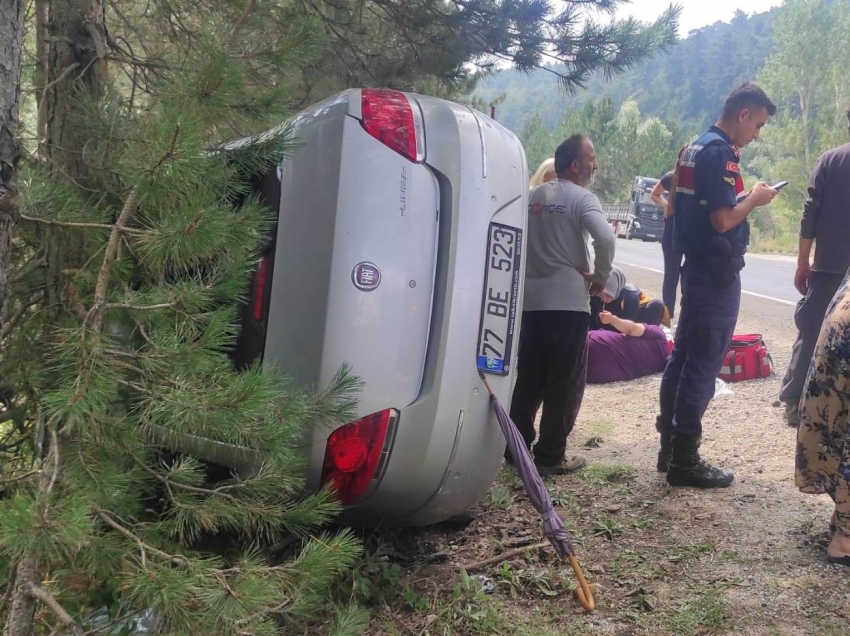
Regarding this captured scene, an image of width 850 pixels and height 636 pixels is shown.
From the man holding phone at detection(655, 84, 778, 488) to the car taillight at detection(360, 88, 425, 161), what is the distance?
1554mm

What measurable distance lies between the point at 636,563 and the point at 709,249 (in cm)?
150

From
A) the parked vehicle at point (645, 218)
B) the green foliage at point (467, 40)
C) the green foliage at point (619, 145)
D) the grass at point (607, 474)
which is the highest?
the green foliage at point (619, 145)

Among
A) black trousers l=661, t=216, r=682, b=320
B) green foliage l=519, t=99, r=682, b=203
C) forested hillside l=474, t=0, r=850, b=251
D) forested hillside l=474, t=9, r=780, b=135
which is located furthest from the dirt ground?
forested hillside l=474, t=9, r=780, b=135

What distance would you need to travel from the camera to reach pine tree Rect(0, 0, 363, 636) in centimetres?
154

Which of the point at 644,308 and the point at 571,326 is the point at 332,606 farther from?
the point at 644,308

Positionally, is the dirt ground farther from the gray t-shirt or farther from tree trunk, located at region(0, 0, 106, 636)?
tree trunk, located at region(0, 0, 106, 636)

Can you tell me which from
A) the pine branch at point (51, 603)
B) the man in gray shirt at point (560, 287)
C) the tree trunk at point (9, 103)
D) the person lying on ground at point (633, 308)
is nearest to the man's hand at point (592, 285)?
the man in gray shirt at point (560, 287)

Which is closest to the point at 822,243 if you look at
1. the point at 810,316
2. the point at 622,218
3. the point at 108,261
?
the point at 810,316

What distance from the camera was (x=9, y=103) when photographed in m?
1.59

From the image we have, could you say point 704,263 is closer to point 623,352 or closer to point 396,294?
point 396,294

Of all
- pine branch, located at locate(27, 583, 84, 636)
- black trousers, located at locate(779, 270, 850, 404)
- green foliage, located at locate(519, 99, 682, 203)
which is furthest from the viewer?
green foliage, located at locate(519, 99, 682, 203)

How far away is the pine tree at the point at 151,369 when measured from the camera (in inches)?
60.6

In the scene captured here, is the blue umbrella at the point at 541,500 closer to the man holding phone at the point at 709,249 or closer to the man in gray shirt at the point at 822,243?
the man holding phone at the point at 709,249

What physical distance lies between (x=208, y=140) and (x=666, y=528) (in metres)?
2.51
